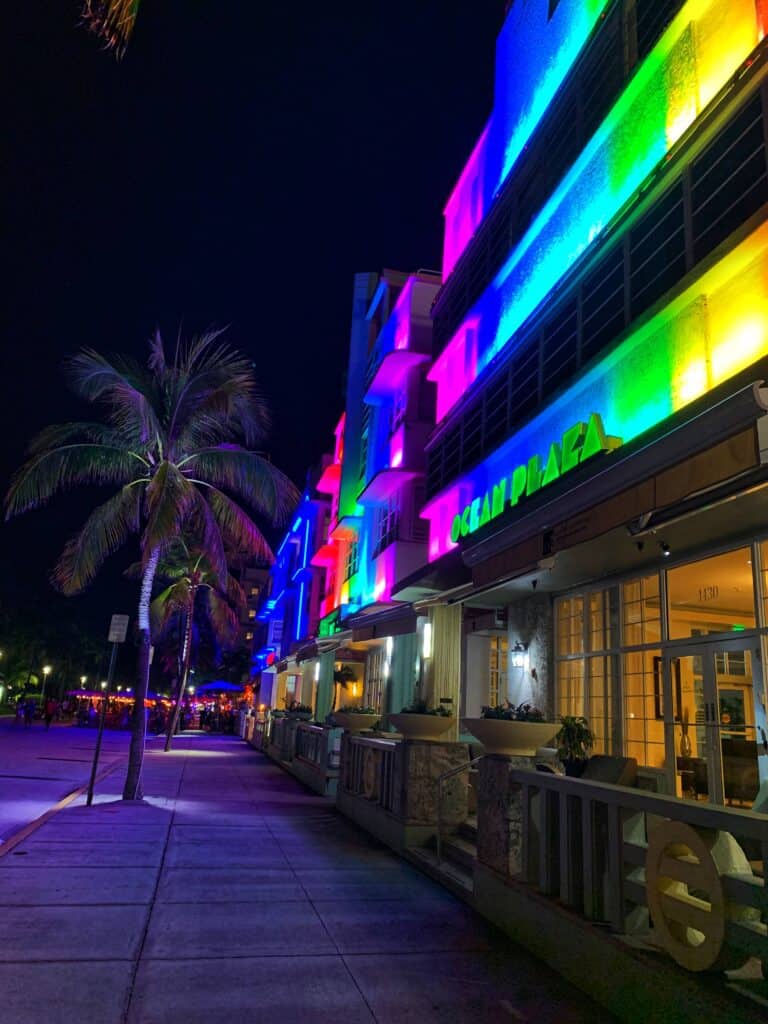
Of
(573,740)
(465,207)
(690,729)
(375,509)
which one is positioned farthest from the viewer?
(375,509)

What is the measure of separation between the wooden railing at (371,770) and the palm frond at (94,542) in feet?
18.1

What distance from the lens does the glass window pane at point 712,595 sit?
8.02m

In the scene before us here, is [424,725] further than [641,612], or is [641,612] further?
[641,612]

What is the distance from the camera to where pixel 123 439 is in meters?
13.5

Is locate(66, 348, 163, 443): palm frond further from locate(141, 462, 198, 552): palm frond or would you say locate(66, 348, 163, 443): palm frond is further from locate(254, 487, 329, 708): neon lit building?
locate(254, 487, 329, 708): neon lit building

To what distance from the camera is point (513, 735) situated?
6.15 m

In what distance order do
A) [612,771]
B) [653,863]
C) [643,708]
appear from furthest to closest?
[643,708] → [612,771] → [653,863]

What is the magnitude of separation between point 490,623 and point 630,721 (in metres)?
4.64

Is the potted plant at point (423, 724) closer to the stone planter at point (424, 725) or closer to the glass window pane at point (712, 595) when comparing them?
the stone planter at point (424, 725)

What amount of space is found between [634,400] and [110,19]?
754 cm

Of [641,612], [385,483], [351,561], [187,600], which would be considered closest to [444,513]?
[385,483]

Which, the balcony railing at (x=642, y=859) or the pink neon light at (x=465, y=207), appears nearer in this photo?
the balcony railing at (x=642, y=859)

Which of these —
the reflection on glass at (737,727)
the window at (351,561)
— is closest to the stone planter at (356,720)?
the reflection on glass at (737,727)

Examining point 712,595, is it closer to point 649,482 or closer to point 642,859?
point 649,482
